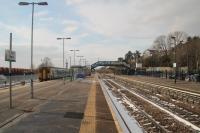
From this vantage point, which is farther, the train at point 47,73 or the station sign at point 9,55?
the train at point 47,73

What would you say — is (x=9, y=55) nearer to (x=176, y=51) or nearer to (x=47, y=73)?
(x=47, y=73)

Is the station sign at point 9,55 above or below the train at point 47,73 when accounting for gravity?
above

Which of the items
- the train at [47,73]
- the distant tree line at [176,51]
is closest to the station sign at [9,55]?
the train at [47,73]

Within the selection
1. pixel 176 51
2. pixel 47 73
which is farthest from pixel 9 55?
pixel 176 51

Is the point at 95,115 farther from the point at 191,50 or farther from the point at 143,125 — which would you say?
the point at 191,50

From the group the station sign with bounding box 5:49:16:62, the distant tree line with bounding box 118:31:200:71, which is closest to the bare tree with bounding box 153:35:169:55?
the distant tree line with bounding box 118:31:200:71

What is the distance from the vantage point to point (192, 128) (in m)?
Answer: 16.1

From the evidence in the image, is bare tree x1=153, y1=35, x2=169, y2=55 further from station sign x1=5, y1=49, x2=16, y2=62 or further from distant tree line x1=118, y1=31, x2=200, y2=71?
station sign x1=5, y1=49, x2=16, y2=62

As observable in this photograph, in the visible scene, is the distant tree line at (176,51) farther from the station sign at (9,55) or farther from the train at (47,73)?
the station sign at (9,55)

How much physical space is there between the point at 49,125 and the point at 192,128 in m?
5.22

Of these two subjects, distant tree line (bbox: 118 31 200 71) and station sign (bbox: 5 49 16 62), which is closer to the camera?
station sign (bbox: 5 49 16 62)

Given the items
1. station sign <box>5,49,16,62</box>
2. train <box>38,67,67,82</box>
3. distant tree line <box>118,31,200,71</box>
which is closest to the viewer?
station sign <box>5,49,16,62</box>

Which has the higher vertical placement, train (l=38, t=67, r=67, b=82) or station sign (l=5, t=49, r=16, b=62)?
station sign (l=5, t=49, r=16, b=62)

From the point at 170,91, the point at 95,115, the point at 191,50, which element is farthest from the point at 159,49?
the point at 95,115
